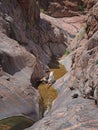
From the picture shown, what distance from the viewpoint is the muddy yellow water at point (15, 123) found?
16500mm

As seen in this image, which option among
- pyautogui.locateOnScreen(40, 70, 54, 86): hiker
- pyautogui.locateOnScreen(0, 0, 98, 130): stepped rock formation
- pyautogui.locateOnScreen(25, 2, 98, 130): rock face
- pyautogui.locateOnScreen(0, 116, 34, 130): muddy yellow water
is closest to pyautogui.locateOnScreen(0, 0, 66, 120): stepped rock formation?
pyautogui.locateOnScreen(0, 0, 98, 130): stepped rock formation

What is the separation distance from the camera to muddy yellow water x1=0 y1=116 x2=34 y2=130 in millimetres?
16500

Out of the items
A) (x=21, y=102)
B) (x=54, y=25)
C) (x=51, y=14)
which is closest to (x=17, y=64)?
(x=21, y=102)

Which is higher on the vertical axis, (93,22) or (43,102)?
(93,22)

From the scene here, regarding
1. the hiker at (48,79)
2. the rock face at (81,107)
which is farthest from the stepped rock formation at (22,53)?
the rock face at (81,107)

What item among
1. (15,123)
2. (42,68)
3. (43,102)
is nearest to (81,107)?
(15,123)

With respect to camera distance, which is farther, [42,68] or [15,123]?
[42,68]

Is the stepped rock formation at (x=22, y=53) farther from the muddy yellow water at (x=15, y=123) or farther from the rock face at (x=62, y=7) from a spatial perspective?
the rock face at (x=62, y=7)

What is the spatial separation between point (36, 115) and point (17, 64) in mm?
6454

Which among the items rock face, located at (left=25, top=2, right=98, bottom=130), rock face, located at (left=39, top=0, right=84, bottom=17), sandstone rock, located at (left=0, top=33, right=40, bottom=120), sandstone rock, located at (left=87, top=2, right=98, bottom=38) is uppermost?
rock face, located at (left=39, top=0, right=84, bottom=17)

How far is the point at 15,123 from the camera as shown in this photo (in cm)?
1730

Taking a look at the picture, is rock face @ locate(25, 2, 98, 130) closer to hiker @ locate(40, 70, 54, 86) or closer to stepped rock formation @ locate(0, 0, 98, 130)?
stepped rock formation @ locate(0, 0, 98, 130)

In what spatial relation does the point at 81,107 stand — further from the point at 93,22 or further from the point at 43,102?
the point at 93,22

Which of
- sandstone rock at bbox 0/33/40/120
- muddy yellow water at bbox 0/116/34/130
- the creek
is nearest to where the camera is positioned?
muddy yellow water at bbox 0/116/34/130
